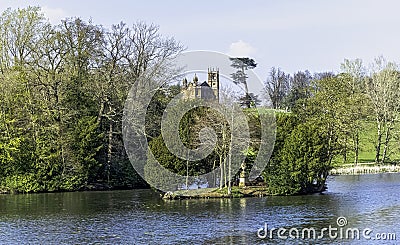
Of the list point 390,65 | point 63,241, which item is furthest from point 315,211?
point 390,65

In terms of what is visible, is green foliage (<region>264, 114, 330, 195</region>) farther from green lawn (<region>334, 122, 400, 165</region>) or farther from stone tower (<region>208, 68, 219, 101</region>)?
green lawn (<region>334, 122, 400, 165</region>)

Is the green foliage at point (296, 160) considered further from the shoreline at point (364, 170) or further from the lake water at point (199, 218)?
the shoreline at point (364, 170)

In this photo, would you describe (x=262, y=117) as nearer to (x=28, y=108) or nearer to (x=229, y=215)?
(x=229, y=215)

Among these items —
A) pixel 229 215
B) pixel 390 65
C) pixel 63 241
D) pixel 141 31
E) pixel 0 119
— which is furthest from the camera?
pixel 390 65

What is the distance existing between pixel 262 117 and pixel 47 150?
15429 millimetres

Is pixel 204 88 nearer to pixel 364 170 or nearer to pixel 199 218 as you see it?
pixel 199 218

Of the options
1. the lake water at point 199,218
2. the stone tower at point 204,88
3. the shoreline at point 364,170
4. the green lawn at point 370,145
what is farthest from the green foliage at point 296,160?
the green lawn at point 370,145

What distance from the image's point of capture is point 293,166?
32.2 metres

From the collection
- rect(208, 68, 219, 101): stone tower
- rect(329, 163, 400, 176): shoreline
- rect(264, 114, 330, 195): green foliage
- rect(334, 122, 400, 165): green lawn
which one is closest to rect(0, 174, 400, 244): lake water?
rect(264, 114, 330, 195): green foliage

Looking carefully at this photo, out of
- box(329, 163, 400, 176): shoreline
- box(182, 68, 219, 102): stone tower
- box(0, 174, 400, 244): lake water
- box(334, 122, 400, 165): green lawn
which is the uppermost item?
box(182, 68, 219, 102): stone tower

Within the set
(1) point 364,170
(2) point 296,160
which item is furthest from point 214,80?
(1) point 364,170

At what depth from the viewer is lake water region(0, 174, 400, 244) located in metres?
19.6

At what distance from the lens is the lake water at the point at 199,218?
19.6 meters

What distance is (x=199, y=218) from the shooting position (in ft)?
78.6
